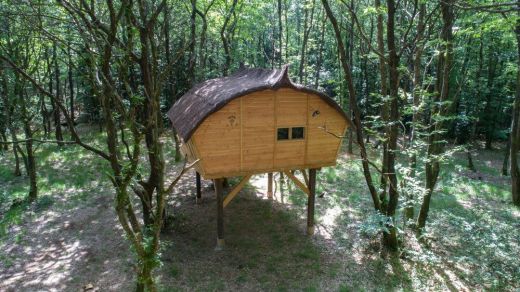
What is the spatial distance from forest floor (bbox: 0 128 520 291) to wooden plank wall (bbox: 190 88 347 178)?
2.71 meters

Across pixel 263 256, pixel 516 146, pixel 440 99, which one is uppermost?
pixel 440 99

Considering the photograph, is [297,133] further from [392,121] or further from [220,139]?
[392,121]

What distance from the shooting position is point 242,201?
1491cm

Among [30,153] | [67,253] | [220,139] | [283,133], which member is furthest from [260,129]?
[30,153]

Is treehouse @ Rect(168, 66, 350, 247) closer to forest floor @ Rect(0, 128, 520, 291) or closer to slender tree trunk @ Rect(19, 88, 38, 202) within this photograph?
forest floor @ Rect(0, 128, 520, 291)

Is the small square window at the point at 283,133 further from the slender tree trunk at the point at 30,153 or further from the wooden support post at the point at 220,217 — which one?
the slender tree trunk at the point at 30,153

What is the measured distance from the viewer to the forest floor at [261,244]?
9422 millimetres

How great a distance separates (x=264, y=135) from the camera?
10.2 meters

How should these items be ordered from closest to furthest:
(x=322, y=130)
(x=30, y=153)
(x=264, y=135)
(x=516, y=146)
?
(x=264, y=135) → (x=322, y=130) → (x=30, y=153) → (x=516, y=146)

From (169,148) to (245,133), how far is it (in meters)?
13.3

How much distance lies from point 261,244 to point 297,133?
3.89 metres

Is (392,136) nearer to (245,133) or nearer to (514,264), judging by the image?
(245,133)

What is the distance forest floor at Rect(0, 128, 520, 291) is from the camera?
9.42m

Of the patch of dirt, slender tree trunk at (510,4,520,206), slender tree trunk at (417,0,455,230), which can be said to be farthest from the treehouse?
slender tree trunk at (510,4,520,206)
